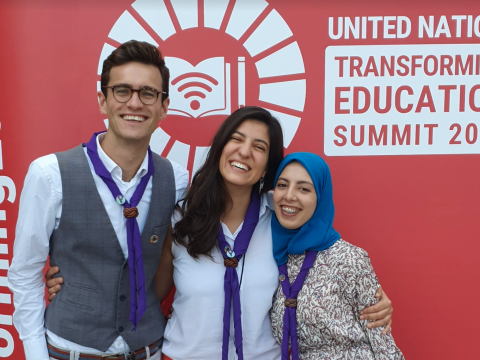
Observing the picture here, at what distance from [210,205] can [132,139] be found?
1.26 ft

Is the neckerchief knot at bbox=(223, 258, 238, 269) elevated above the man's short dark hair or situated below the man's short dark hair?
below

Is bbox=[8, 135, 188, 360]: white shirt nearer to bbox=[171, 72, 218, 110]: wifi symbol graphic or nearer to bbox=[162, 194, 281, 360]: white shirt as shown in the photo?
bbox=[162, 194, 281, 360]: white shirt

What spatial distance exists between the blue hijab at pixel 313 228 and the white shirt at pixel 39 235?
537 mm

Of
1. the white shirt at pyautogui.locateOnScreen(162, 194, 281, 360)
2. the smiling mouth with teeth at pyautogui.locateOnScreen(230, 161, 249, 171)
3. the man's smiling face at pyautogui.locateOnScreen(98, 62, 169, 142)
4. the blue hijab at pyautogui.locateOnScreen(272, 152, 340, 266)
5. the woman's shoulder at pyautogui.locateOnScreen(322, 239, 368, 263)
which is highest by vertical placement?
the man's smiling face at pyautogui.locateOnScreen(98, 62, 169, 142)

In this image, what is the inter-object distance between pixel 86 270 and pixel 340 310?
0.85 m

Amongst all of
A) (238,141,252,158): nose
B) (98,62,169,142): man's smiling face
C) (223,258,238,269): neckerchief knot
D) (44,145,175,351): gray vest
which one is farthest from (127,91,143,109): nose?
(223,258,238,269): neckerchief knot

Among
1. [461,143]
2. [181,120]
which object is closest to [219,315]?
[181,120]

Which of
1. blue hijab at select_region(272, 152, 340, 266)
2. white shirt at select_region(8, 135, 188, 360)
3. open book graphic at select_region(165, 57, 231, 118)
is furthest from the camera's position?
open book graphic at select_region(165, 57, 231, 118)

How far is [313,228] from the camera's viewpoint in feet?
5.03

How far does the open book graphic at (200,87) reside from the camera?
190 cm

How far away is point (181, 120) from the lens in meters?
1.94

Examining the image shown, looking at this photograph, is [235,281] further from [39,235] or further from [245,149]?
[39,235]

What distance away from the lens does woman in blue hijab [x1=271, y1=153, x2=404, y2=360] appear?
4.71 ft

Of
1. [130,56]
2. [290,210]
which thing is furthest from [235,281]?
[130,56]
